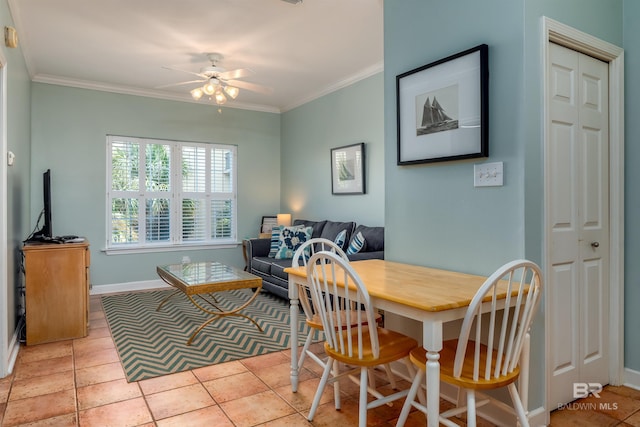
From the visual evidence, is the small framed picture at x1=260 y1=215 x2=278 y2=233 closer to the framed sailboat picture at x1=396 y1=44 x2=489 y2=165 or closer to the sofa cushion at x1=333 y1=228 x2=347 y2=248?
the sofa cushion at x1=333 y1=228 x2=347 y2=248

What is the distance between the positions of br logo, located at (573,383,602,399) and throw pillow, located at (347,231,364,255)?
219cm

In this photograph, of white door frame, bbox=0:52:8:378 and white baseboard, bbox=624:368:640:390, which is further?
white door frame, bbox=0:52:8:378

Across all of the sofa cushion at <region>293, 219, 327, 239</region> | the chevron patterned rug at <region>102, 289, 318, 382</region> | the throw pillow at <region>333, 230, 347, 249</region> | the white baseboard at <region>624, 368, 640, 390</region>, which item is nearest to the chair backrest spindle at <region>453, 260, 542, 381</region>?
the white baseboard at <region>624, 368, 640, 390</region>

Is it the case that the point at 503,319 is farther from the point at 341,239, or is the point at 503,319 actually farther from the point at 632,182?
the point at 341,239

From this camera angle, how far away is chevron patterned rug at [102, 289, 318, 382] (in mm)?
2951

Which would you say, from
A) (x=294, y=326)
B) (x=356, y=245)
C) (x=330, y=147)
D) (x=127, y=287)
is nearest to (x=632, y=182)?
(x=294, y=326)

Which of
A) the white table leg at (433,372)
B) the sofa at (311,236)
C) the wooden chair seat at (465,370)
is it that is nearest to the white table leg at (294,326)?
the wooden chair seat at (465,370)

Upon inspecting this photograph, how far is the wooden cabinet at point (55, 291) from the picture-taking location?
10.9 feet

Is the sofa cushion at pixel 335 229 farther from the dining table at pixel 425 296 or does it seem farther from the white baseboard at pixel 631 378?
the white baseboard at pixel 631 378

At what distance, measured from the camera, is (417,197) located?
2.58 metres

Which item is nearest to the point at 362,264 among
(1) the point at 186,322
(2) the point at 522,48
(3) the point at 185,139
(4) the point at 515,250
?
(4) the point at 515,250

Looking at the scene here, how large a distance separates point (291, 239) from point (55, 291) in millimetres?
2470

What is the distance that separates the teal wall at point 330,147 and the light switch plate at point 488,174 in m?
2.39

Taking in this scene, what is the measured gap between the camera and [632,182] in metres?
2.47
